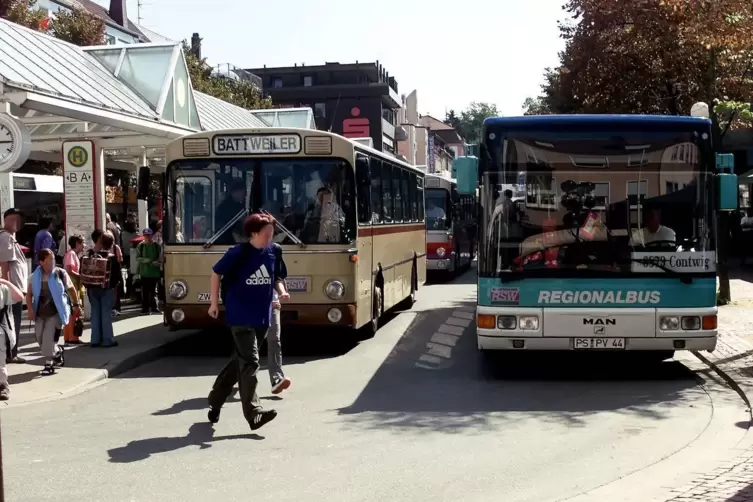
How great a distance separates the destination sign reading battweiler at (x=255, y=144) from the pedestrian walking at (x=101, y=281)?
7.13ft

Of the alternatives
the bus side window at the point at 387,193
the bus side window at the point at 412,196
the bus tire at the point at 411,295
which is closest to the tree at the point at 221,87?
the bus side window at the point at 412,196

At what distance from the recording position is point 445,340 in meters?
14.6

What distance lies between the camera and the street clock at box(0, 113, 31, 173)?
10.8m

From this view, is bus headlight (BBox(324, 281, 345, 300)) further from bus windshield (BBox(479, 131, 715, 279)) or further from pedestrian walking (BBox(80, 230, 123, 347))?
pedestrian walking (BBox(80, 230, 123, 347))

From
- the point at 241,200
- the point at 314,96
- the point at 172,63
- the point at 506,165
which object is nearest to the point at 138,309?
the point at 172,63

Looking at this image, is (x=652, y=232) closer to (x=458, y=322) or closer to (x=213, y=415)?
(x=213, y=415)

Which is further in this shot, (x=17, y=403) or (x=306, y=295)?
(x=306, y=295)

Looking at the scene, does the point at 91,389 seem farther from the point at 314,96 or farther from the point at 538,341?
the point at 314,96

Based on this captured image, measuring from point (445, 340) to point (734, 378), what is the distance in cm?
509

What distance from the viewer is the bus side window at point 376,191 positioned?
14192mm

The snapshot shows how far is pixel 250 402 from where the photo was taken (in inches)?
316

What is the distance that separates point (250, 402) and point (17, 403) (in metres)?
3.13

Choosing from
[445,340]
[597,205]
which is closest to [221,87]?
[445,340]

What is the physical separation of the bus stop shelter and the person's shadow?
562 cm
